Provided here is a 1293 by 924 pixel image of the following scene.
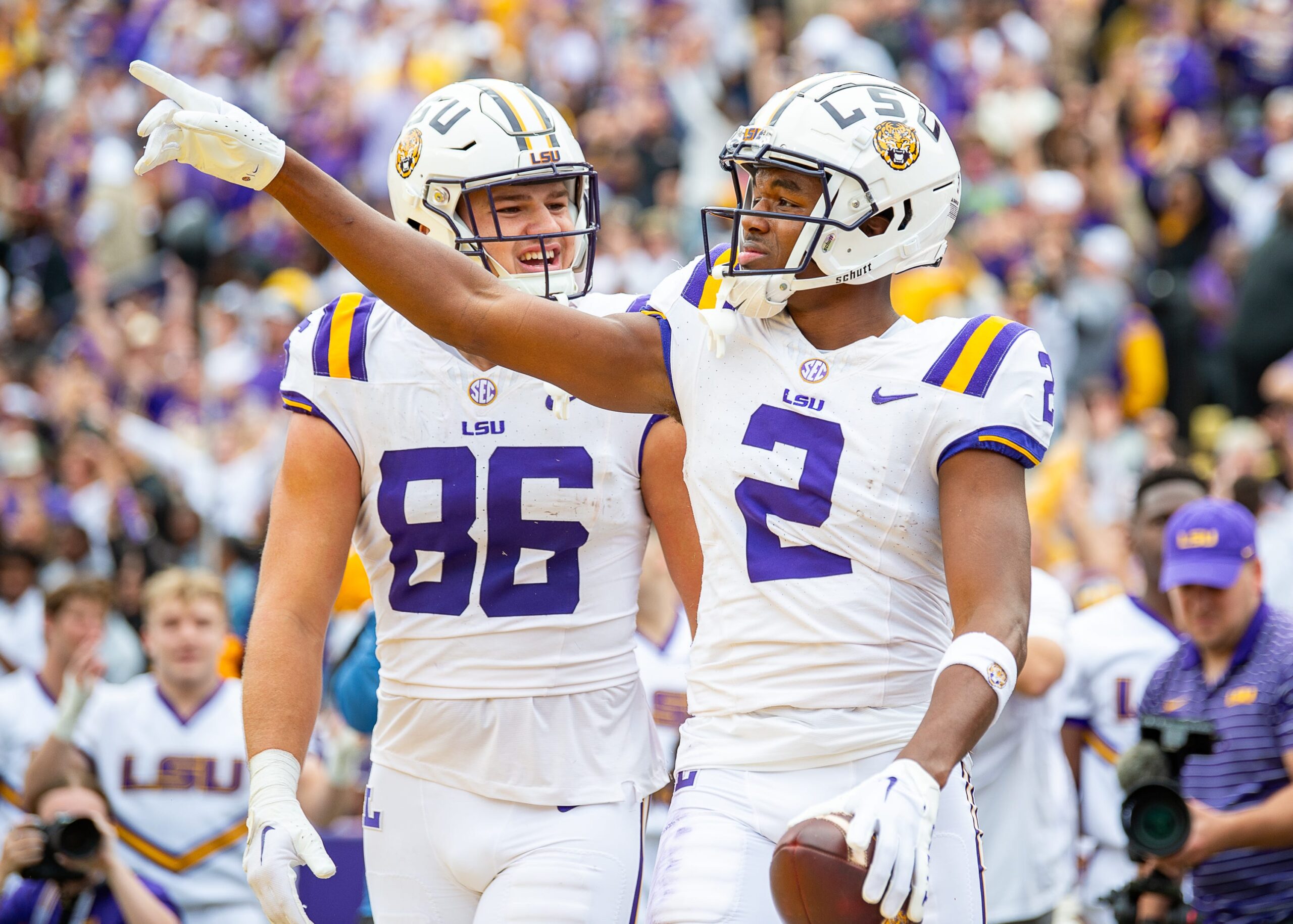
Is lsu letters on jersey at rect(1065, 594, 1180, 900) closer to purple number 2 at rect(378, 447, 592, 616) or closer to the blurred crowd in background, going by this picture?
the blurred crowd in background

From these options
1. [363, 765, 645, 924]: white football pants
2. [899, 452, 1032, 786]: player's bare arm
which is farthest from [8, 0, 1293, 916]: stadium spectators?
[899, 452, 1032, 786]: player's bare arm

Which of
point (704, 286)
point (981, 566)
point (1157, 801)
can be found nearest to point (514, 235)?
point (704, 286)

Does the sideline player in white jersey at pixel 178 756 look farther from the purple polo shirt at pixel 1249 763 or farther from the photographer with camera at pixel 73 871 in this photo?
the purple polo shirt at pixel 1249 763

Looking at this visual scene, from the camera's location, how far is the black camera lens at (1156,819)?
409 cm

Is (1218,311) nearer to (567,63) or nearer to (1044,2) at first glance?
(1044,2)

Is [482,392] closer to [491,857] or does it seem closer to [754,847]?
[491,857]

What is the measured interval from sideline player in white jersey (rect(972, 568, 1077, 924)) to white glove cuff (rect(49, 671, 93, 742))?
A: 9.17 ft

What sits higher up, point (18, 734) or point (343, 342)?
point (343, 342)

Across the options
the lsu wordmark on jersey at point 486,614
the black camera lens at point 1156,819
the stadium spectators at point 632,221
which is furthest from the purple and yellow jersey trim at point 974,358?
the stadium spectators at point 632,221

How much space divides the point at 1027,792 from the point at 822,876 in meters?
2.47

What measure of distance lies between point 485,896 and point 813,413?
3.65 ft

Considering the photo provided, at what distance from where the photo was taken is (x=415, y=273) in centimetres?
286

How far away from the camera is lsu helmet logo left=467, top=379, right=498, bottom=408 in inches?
134

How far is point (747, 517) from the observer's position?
2.91 m
